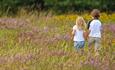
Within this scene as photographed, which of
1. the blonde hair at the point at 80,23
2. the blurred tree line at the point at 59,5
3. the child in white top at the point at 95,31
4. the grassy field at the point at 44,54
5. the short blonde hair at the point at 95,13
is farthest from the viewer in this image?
the blurred tree line at the point at 59,5

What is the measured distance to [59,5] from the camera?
30.3 meters

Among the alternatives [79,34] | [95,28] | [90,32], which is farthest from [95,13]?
[79,34]

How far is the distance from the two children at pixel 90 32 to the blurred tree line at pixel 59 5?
15.4 m

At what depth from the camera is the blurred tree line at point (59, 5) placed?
29750 millimetres

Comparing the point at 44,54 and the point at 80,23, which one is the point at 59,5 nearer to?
the point at 80,23

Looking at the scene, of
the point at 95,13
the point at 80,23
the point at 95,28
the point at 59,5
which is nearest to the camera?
the point at 80,23

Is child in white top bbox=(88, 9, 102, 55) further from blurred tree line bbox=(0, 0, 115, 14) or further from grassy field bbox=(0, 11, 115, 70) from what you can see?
blurred tree line bbox=(0, 0, 115, 14)

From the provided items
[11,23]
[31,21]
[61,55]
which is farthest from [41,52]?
[31,21]

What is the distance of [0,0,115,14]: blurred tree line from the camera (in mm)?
29750

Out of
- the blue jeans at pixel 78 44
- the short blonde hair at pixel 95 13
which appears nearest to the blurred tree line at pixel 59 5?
the short blonde hair at pixel 95 13

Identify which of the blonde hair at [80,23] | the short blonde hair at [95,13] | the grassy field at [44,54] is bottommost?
the grassy field at [44,54]

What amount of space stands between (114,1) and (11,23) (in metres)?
10.4

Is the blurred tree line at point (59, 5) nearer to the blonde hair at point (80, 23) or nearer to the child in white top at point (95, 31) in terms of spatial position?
the child in white top at point (95, 31)

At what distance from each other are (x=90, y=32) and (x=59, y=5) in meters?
16.2
